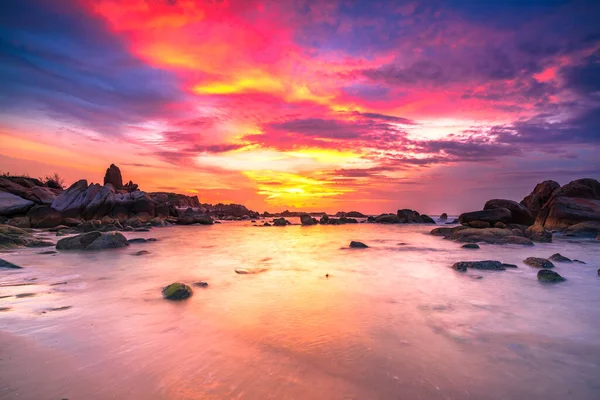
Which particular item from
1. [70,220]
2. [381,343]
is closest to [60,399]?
[381,343]

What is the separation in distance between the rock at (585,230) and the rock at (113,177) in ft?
199

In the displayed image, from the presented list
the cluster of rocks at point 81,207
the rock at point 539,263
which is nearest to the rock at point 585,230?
the rock at point 539,263

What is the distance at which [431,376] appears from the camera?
12.5ft

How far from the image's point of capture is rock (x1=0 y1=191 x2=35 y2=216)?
28.3 meters

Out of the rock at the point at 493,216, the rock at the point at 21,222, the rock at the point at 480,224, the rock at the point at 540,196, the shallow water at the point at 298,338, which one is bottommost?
the shallow water at the point at 298,338

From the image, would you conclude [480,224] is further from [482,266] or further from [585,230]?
[482,266]

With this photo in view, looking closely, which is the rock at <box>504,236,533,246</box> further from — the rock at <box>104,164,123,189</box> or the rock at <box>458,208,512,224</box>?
the rock at <box>104,164,123,189</box>

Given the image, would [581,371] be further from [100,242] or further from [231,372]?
[100,242]

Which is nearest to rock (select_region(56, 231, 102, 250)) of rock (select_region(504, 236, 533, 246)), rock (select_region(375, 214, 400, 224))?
rock (select_region(504, 236, 533, 246))

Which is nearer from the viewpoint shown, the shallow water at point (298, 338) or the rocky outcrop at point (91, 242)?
the shallow water at point (298, 338)

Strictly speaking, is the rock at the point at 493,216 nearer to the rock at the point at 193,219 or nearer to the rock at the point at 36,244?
the rock at the point at 36,244

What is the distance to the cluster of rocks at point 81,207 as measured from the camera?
29.0m

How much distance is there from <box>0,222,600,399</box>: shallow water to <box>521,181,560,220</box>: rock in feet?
109

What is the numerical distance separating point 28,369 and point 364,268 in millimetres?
10585
